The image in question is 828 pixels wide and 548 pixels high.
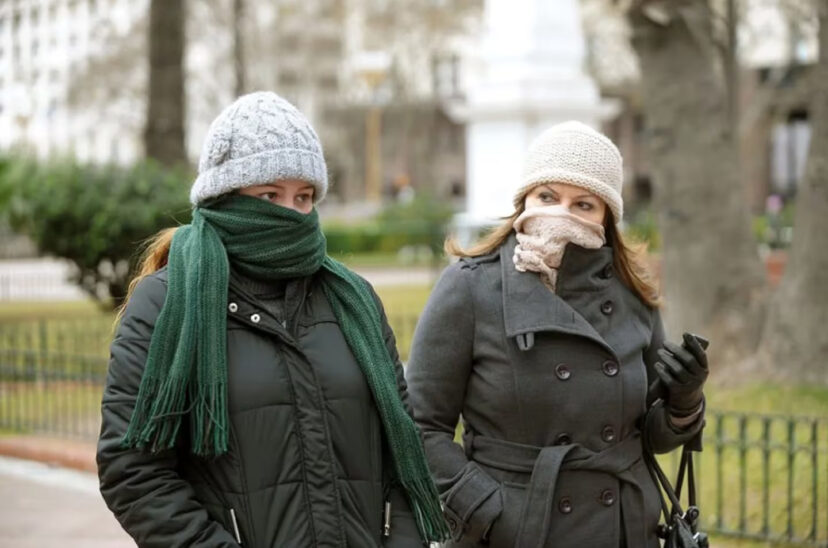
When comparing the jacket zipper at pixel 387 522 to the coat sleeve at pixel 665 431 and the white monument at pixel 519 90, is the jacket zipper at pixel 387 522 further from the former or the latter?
the white monument at pixel 519 90

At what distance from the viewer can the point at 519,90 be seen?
16.1 metres

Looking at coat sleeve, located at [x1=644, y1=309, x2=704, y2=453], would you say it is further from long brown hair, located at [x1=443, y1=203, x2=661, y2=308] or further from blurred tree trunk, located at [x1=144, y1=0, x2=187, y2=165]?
blurred tree trunk, located at [x1=144, y1=0, x2=187, y2=165]

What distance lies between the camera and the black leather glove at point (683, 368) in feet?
11.7

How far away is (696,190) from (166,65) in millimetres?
8938

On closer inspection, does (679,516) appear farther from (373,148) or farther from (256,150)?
(373,148)

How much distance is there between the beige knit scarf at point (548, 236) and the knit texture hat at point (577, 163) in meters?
0.09

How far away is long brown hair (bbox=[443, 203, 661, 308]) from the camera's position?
12.6 feet

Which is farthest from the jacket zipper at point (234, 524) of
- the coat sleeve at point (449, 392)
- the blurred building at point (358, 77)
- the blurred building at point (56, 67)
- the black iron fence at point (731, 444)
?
the blurred building at point (56, 67)

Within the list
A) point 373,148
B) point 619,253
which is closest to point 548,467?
point 619,253

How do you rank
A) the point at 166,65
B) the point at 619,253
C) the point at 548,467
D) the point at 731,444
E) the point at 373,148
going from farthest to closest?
the point at 373,148 < the point at 166,65 < the point at 731,444 < the point at 619,253 < the point at 548,467

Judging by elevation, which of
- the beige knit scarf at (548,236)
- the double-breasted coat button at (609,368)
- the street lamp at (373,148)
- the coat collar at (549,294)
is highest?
the beige knit scarf at (548,236)

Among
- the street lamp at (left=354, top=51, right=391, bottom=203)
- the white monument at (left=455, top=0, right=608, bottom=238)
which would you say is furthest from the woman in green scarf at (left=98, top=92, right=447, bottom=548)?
the street lamp at (left=354, top=51, right=391, bottom=203)

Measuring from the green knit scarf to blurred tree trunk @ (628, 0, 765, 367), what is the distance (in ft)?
25.5

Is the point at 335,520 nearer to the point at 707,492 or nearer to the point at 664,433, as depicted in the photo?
the point at 664,433
